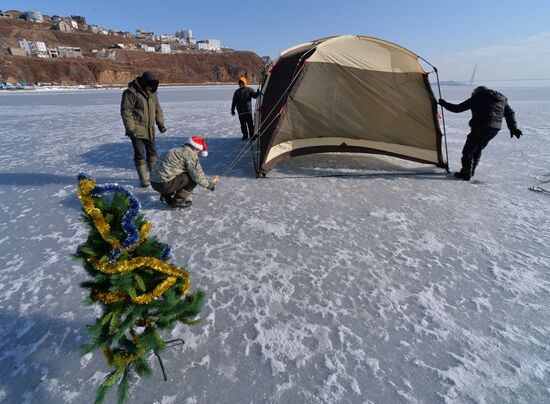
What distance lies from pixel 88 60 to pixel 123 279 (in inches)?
3322

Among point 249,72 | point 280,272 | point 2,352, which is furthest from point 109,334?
point 249,72

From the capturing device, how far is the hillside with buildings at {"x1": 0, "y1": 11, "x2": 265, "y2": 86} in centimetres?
5803

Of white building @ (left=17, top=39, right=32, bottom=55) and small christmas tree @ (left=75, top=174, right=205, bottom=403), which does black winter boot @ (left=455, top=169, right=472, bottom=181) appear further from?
white building @ (left=17, top=39, right=32, bottom=55)

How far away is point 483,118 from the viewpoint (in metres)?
4.81

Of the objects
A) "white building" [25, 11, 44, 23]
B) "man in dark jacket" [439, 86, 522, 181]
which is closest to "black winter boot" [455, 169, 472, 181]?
"man in dark jacket" [439, 86, 522, 181]

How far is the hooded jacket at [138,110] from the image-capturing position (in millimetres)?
4223

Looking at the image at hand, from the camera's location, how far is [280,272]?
9.29 ft

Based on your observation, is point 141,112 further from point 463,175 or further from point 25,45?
point 25,45

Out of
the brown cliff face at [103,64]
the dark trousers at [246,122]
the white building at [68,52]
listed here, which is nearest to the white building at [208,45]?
the brown cliff face at [103,64]

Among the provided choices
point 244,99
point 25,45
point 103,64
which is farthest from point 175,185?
point 25,45

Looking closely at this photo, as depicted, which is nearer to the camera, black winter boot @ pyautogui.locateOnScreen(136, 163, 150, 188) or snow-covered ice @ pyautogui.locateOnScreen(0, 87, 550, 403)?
snow-covered ice @ pyautogui.locateOnScreen(0, 87, 550, 403)

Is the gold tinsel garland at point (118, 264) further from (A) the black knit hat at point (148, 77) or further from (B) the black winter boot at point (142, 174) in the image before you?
(B) the black winter boot at point (142, 174)

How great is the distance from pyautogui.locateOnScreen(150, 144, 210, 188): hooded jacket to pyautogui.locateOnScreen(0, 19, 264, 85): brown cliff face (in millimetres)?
71432

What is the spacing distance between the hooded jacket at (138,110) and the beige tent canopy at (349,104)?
72.3 inches
